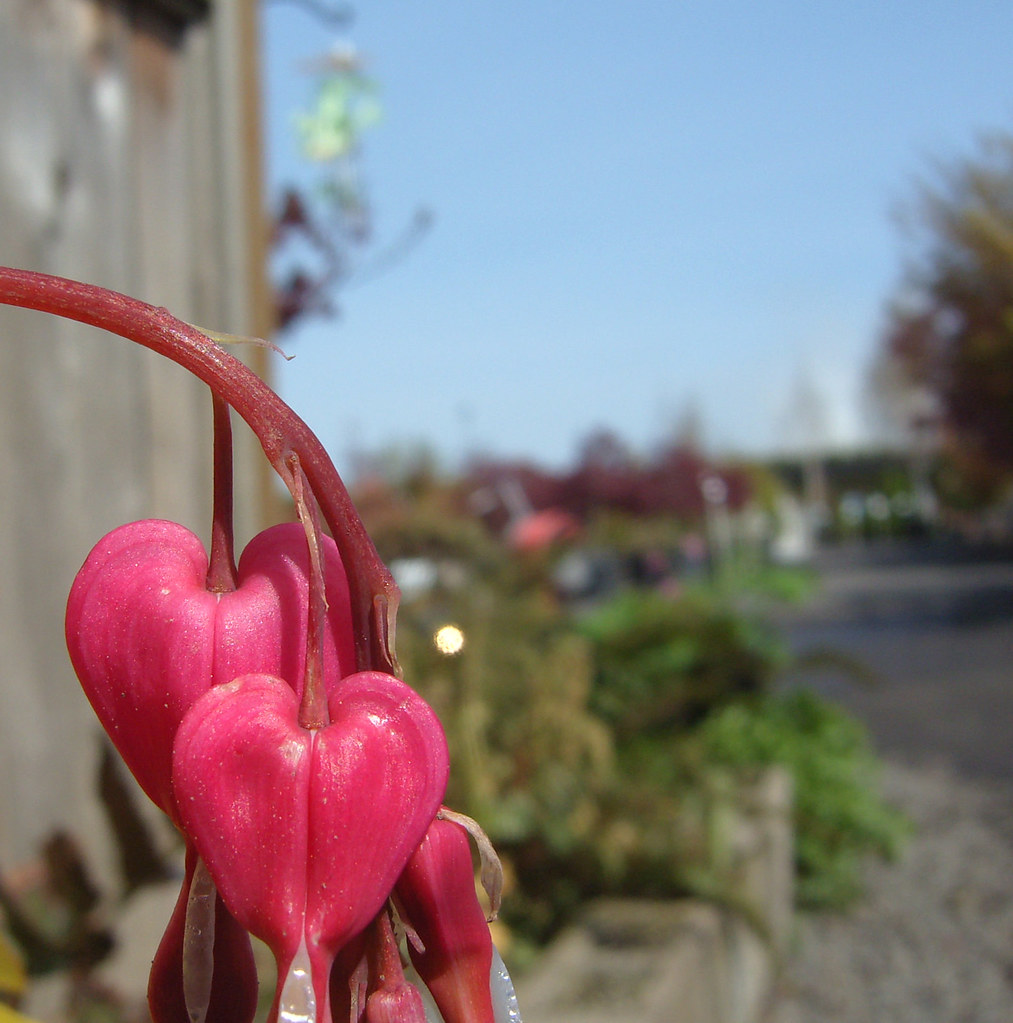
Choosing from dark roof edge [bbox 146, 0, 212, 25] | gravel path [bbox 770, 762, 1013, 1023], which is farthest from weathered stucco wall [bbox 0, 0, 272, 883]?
gravel path [bbox 770, 762, 1013, 1023]

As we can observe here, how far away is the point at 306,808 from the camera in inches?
8.8

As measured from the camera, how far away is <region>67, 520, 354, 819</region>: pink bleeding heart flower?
24 cm

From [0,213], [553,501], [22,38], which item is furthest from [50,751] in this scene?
[553,501]

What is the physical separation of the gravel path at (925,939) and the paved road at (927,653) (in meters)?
0.60

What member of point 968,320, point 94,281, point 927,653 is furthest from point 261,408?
point 927,653

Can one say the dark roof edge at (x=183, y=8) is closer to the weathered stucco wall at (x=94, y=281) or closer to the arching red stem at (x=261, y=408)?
the weathered stucco wall at (x=94, y=281)

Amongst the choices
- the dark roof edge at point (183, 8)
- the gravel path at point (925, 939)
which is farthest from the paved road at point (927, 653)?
the dark roof edge at point (183, 8)

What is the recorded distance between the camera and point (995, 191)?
4.06 metres

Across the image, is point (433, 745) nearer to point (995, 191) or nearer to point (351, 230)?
point (351, 230)

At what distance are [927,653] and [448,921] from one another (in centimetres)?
742

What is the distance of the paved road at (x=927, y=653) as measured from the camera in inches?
189

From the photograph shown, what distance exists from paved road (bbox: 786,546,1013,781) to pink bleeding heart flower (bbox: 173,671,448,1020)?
334cm

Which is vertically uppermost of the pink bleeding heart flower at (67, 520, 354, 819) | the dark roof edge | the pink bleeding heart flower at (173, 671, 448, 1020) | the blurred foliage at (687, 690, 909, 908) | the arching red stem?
the dark roof edge

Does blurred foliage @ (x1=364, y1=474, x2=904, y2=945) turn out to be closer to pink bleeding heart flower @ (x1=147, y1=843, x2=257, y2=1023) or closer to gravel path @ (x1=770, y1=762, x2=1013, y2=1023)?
gravel path @ (x1=770, y1=762, x2=1013, y2=1023)
